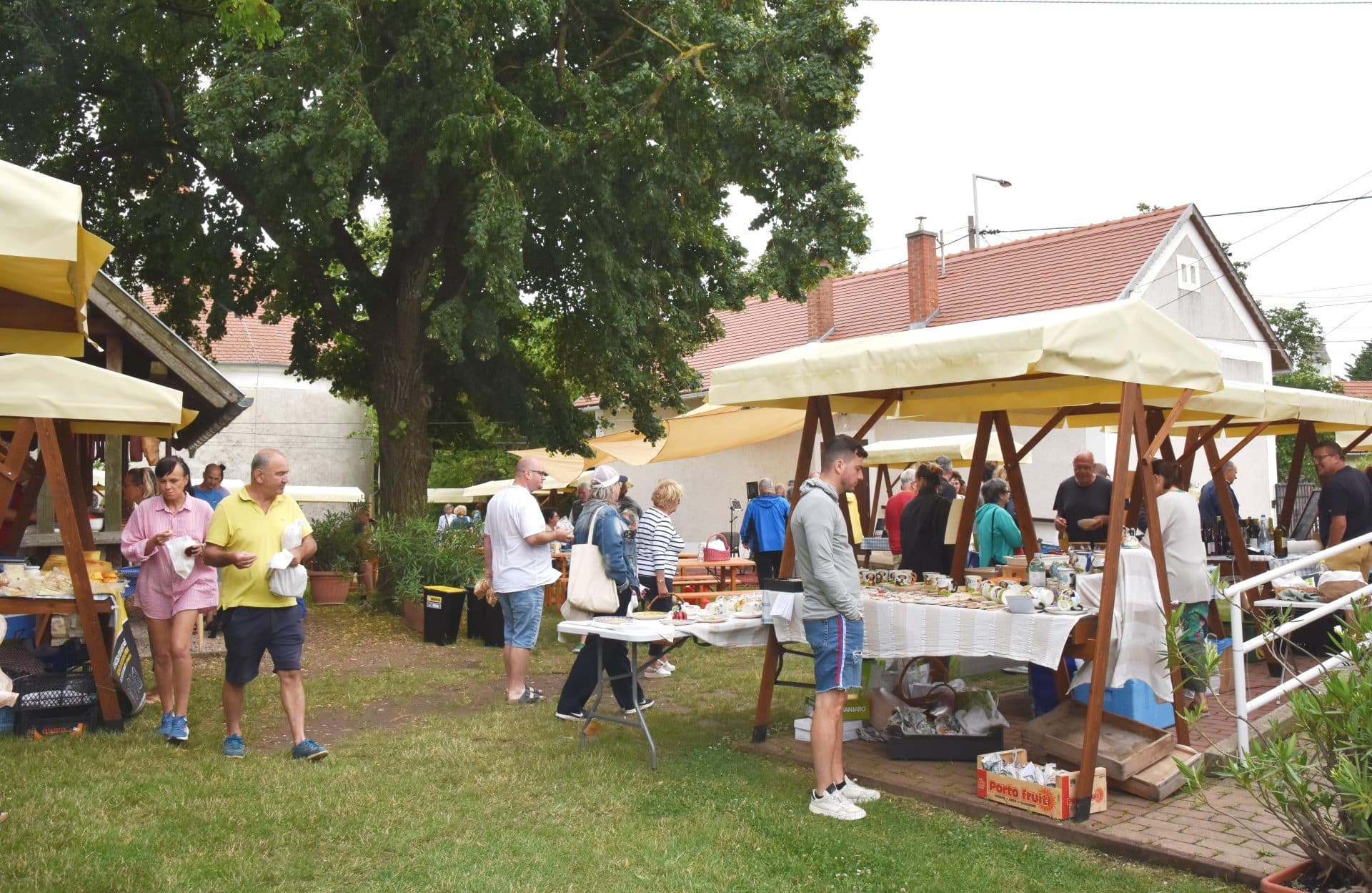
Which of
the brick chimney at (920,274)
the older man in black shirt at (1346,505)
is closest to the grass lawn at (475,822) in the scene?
the older man in black shirt at (1346,505)

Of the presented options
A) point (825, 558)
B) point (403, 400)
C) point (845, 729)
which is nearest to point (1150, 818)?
point (825, 558)

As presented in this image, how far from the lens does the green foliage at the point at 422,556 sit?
43.8 ft

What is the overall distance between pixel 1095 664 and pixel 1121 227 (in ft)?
68.1

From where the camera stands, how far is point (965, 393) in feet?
24.8

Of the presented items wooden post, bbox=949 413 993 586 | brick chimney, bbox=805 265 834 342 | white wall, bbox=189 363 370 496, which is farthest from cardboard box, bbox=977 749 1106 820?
white wall, bbox=189 363 370 496

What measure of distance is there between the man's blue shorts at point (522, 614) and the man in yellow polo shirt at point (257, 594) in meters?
1.82

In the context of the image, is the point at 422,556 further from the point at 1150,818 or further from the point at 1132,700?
the point at 1150,818

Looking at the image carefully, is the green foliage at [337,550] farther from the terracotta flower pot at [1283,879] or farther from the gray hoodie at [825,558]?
the terracotta flower pot at [1283,879]

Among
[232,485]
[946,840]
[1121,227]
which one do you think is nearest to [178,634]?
[946,840]

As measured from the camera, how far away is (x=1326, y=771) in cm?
361

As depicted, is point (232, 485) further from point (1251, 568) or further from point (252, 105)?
point (1251, 568)

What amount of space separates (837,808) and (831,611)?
92 centimetres

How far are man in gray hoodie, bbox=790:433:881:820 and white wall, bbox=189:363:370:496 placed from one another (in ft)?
102

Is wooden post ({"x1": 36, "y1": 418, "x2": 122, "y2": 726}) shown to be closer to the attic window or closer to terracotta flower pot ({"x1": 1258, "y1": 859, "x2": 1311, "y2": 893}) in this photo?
terracotta flower pot ({"x1": 1258, "y1": 859, "x2": 1311, "y2": 893})
